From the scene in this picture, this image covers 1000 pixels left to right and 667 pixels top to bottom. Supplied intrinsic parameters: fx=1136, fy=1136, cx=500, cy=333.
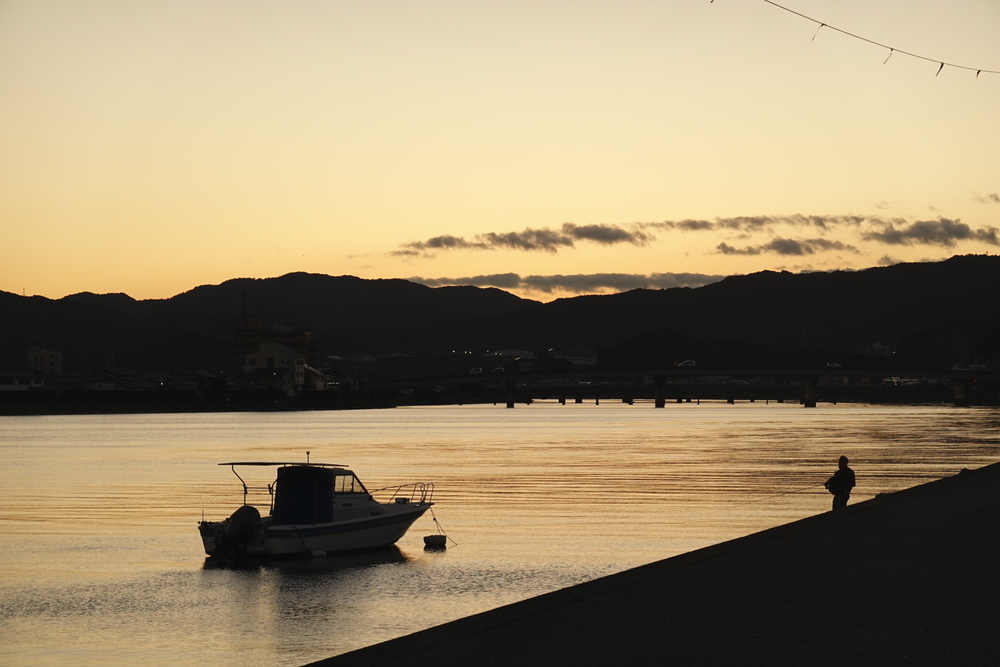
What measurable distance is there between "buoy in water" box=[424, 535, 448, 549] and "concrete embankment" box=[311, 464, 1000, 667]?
12092mm

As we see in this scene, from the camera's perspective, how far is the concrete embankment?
11.4 meters

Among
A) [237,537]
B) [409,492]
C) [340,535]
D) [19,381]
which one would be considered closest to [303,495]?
[340,535]

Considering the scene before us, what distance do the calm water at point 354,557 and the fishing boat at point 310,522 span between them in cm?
65

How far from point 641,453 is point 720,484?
26.4m

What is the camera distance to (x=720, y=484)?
49625 mm

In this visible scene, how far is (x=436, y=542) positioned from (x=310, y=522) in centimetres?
345

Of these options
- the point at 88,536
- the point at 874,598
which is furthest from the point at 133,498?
the point at 874,598

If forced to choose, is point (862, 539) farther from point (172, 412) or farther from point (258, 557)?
point (172, 412)

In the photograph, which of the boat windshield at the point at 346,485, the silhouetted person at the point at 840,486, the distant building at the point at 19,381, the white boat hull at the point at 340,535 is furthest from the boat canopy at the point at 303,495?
the distant building at the point at 19,381

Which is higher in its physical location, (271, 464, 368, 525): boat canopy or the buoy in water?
(271, 464, 368, 525): boat canopy

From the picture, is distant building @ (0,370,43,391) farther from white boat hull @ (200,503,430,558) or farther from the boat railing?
white boat hull @ (200,503,430,558)

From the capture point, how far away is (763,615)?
13383mm

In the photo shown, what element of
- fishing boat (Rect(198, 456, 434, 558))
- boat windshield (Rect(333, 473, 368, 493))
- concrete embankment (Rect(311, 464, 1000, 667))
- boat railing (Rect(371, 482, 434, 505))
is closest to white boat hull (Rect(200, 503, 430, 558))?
fishing boat (Rect(198, 456, 434, 558))

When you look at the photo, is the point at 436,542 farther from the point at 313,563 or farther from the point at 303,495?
the point at 303,495
